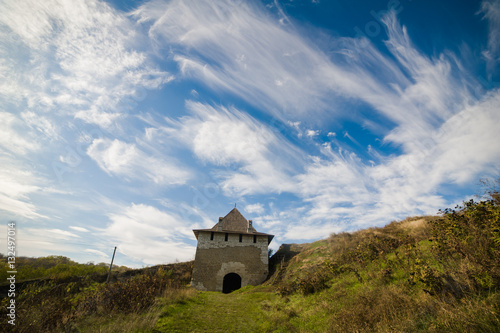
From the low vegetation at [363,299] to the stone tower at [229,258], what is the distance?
9907 millimetres

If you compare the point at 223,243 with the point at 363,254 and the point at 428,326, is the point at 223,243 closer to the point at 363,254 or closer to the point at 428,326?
the point at 363,254

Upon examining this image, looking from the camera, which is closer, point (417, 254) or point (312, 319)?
point (312, 319)

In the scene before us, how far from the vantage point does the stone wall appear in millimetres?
20188

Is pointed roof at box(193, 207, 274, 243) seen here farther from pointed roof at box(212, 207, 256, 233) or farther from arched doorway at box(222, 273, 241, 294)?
arched doorway at box(222, 273, 241, 294)

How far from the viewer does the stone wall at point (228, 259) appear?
20.2 metres

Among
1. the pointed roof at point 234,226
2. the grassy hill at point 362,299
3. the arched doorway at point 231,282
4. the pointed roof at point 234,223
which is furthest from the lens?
the pointed roof at point 234,223

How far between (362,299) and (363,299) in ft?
0.13

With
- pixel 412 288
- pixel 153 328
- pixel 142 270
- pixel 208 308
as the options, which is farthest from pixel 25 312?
pixel 142 270

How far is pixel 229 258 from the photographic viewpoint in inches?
829

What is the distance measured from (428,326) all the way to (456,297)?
1.14 metres

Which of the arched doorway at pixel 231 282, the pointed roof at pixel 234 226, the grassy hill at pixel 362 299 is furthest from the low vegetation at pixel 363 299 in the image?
the arched doorway at pixel 231 282

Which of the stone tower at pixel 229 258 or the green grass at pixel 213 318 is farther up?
the stone tower at pixel 229 258

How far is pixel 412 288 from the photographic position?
587cm

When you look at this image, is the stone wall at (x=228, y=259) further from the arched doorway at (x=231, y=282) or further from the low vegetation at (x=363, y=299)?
the low vegetation at (x=363, y=299)
